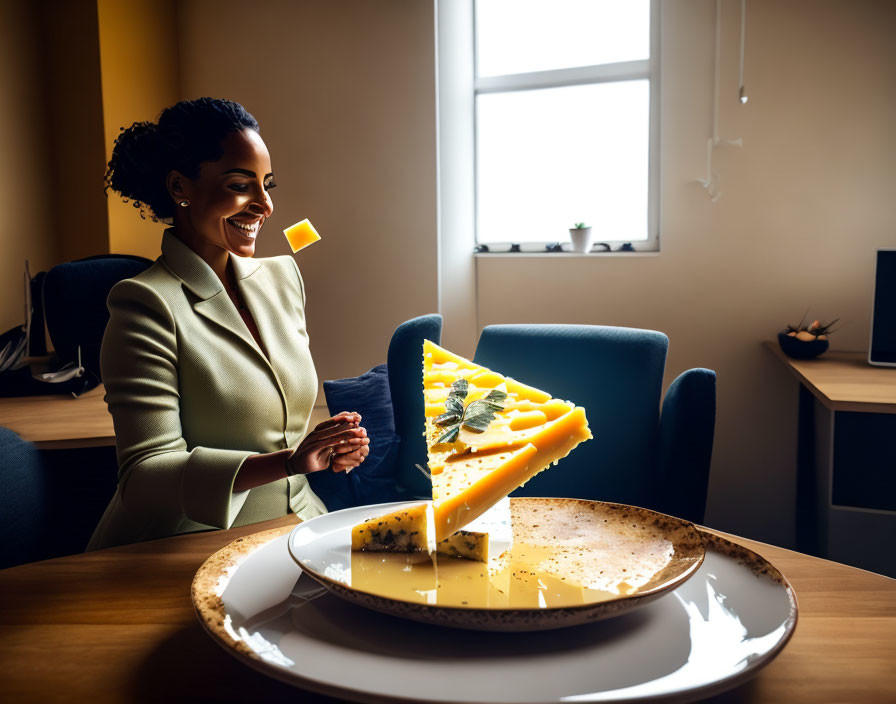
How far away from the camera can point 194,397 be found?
1353 millimetres

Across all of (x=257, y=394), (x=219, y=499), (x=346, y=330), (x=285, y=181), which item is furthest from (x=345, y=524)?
(x=285, y=181)

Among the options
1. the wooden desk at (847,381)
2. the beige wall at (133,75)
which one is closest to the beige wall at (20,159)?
the beige wall at (133,75)

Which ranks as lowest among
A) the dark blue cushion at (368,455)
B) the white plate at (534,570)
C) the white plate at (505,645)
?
the dark blue cushion at (368,455)

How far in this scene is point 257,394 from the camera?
142 centimetres

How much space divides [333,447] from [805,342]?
2.05 metres

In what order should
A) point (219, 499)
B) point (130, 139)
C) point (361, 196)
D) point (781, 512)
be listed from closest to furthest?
point (219, 499) < point (130, 139) < point (781, 512) < point (361, 196)

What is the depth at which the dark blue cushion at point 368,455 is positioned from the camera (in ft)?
7.11

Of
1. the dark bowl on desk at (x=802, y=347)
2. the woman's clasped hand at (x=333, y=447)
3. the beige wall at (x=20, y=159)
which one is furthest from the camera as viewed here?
the beige wall at (x=20, y=159)

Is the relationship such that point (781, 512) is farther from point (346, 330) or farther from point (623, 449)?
point (346, 330)

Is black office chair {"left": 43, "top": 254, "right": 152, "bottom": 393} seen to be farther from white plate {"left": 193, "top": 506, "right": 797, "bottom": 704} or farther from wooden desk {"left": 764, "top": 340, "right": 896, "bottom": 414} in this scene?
wooden desk {"left": 764, "top": 340, "right": 896, "bottom": 414}

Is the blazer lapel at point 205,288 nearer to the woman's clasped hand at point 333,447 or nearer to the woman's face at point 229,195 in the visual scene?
the woman's face at point 229,195

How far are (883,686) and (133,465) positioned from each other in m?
1.06

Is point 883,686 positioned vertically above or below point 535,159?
below

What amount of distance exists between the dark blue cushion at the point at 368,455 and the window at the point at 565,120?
1.41 meters
